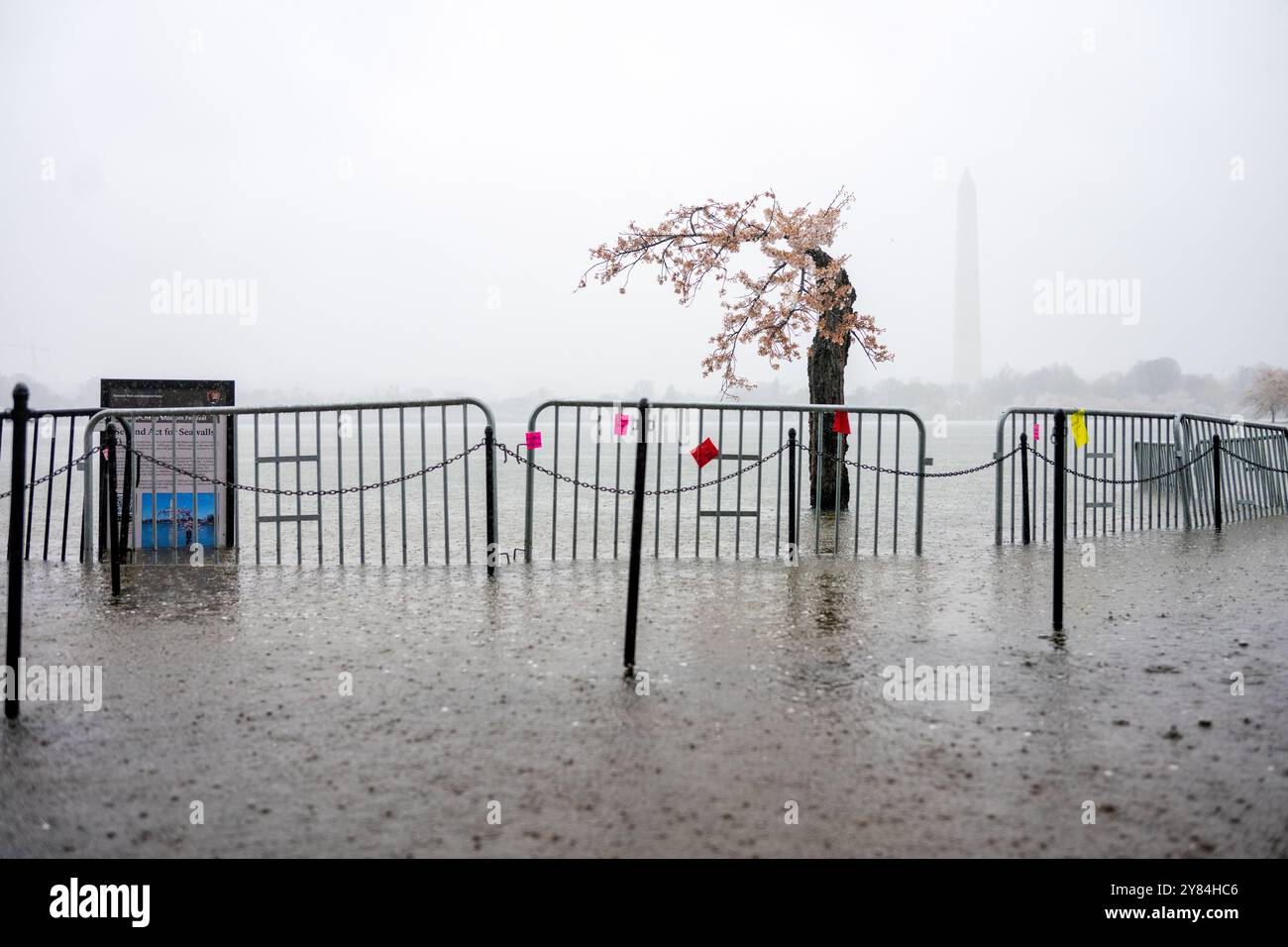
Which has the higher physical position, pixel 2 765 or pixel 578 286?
pixel 578 286

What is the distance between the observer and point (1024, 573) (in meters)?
9.04

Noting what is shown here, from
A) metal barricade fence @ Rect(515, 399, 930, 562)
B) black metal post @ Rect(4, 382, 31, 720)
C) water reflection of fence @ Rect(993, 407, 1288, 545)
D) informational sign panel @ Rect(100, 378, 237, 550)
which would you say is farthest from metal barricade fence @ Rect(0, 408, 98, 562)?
water reflection of fence @ Rect(993, 407, 1288, 545)

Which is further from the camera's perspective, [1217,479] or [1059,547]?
[1217,479]

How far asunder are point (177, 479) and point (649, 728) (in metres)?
7.71

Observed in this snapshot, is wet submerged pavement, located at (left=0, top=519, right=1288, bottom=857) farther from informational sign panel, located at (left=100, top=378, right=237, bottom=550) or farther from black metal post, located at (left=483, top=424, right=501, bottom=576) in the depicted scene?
informational sign panel, located at (left=100, top=378, right=237, bottom=550)

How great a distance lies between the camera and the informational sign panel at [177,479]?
10070 mm

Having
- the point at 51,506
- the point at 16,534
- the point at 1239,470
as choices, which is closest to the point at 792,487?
the point at 16,534

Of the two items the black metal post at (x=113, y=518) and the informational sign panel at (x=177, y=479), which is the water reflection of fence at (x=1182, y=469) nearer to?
the informational sign panel at (x=177, y=479)

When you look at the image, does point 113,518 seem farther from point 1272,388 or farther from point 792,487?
point 1272,388

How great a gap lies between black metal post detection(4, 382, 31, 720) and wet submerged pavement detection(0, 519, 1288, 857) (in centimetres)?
21

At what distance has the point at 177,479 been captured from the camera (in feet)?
33.3

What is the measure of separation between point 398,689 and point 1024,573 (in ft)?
20.9
